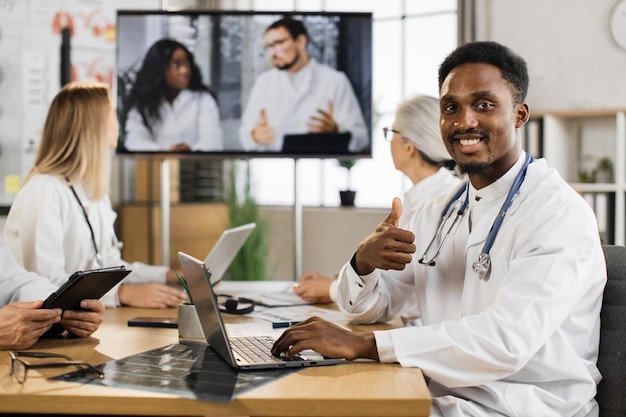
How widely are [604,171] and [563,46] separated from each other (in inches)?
38.6

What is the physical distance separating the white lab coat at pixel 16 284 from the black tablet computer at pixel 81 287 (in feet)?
0.73

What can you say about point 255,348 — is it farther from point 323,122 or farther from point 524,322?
point 323,122

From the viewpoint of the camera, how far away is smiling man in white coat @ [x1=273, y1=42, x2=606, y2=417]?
65.7 inches

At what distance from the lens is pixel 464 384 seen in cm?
168

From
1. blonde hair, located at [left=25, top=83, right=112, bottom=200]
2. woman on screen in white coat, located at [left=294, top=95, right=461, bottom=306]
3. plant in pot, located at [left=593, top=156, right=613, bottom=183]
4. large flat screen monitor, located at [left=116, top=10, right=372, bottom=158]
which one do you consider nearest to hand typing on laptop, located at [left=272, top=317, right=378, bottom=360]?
woman on screen in white coat, located at [left=294, top=95, right=461, bottom=306]

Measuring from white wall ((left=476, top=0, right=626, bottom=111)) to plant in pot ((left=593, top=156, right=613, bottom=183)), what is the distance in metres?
0.42

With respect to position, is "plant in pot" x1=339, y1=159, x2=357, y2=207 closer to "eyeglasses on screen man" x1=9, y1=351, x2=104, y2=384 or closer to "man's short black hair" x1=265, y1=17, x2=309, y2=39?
"man's short black hair" x1=265, y1=17, x2=309, y2=39

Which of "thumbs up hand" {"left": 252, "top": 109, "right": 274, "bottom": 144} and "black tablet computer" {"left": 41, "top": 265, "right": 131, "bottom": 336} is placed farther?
"thumbs up hand" {"left": 252, "top": 109, "right": 274, "bottom": 144}

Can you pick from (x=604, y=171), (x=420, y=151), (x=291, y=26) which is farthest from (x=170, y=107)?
(x=604, y=171)

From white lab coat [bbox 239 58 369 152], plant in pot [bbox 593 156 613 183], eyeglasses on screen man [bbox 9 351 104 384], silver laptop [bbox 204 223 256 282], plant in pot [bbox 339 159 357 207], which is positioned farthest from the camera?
plant in pot [bbox 339 159 357 207]

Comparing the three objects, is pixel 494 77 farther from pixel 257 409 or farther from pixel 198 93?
pixel 198 93

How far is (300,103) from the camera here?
411cm

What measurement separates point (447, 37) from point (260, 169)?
1969mm

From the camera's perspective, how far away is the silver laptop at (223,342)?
163 cm
